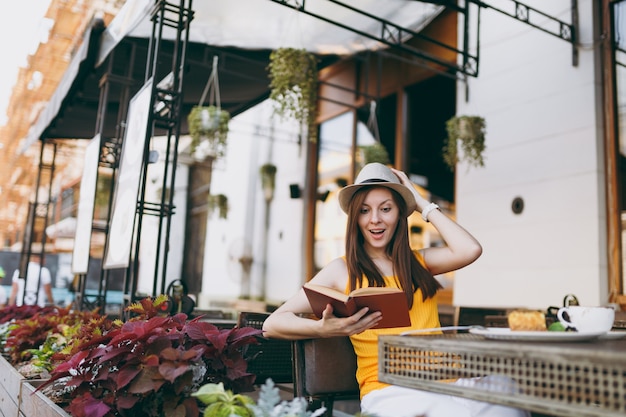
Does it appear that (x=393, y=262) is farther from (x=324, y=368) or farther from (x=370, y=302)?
(x=370, y=302)

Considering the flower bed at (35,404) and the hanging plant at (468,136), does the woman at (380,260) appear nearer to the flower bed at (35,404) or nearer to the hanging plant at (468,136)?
the flower bed at (35,404)

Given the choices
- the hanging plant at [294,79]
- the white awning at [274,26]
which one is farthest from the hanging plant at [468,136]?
the hanging plant at [294,79]

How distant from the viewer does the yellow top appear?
159 cm

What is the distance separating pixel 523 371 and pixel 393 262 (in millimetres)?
877

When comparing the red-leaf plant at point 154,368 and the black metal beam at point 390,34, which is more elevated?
the black metal beam at point 390,34

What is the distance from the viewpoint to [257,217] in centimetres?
962

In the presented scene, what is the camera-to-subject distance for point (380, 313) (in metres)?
1.26

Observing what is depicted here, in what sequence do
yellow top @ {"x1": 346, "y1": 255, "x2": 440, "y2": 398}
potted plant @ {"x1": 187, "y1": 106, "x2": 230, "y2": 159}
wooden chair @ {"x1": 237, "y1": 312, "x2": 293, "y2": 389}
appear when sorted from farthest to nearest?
potted plant @ {"x1": 187, "y1": 106, "x2": 230, "y2": 159} → wooden chair @ {"x1": 237, "y1": 312, "x2": 293, "y2": 389} → yellow top @ {"x1": 346, "y1": 255, "x2": 440, "y2": 398}

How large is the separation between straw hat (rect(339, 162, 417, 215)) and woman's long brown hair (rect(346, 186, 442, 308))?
25 mm

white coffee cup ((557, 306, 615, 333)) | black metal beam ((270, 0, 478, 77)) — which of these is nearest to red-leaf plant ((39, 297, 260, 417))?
white coffee cup ((557, 306, 615, 333))

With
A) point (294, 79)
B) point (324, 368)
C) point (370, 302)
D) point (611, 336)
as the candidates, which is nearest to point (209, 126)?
point (294, 79)

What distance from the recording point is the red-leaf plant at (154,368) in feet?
4.81

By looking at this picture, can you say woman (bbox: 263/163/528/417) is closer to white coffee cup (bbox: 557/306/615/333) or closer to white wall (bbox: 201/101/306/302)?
white coffee cup (bbox: 557/306/615/333)

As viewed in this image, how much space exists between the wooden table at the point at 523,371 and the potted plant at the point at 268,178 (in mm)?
8210
